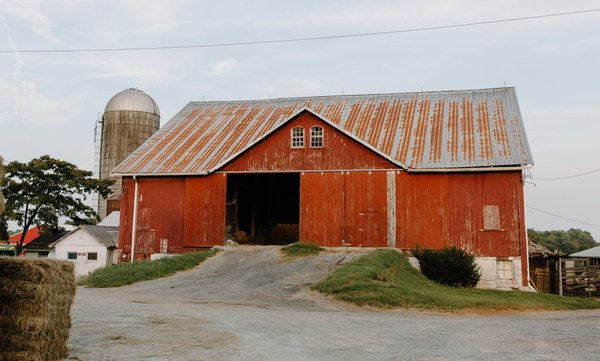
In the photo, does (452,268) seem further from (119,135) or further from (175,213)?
(119,135)

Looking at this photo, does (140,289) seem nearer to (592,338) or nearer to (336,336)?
(336,336)

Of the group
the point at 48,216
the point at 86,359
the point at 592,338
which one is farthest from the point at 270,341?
the point at 48,216

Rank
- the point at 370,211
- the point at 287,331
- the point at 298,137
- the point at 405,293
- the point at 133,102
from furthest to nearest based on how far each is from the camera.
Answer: the point at 133,102, the point at 298,137, the point at 370,211, the point at 405,293, the point at 287,331

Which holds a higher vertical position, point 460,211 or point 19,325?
point 460,211

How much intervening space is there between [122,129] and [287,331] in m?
43.4

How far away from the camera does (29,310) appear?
7637 mm

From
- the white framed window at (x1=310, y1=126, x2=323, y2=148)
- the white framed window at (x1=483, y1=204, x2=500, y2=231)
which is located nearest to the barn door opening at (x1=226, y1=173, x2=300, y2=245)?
the white framed window at (x1=310, y1=126, x2=323, y2=148)

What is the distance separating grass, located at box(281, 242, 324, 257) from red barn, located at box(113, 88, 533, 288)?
143cm

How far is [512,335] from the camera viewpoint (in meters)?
11.4

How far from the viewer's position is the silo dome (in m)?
51.9

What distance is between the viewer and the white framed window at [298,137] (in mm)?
28281

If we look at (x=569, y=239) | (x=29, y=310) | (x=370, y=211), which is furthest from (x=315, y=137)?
(x=569, y=239)

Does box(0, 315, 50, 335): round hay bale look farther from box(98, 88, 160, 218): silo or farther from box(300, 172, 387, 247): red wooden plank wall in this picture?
box(98, 88, 160, 218): silo

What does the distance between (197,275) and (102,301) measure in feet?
23.2
